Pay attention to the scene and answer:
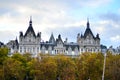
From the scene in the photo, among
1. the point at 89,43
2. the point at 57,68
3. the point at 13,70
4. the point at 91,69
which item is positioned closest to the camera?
the point at 91,69

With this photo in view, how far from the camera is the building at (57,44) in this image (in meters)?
136

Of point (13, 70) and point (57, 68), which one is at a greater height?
point (57, 68)

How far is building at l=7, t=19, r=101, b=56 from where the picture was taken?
136 metres

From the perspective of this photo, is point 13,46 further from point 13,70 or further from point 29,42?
point 13,70

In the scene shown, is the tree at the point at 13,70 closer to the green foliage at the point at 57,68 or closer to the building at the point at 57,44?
the green foliage at the point at 57,68

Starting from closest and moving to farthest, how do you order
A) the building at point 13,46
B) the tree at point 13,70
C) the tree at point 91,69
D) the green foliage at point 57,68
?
the tree at point 91,69 < the green foliage at point 57,68 < the tree at point 13,70 < the building at point 13,46

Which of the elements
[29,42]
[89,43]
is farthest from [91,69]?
[89,43]

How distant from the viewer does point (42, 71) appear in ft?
310

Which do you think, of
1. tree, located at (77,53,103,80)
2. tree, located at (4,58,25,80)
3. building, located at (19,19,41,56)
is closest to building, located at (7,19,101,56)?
building, located at (19,19,41,56)

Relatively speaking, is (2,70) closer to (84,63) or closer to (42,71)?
(42,71)

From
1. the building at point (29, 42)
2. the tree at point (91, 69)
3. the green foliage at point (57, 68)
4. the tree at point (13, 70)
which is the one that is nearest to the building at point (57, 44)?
the building at point (29, 42)

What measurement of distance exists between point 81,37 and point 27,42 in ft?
50.7

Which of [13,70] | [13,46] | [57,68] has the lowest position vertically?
[13,70]

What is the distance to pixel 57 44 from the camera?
5468 inches
